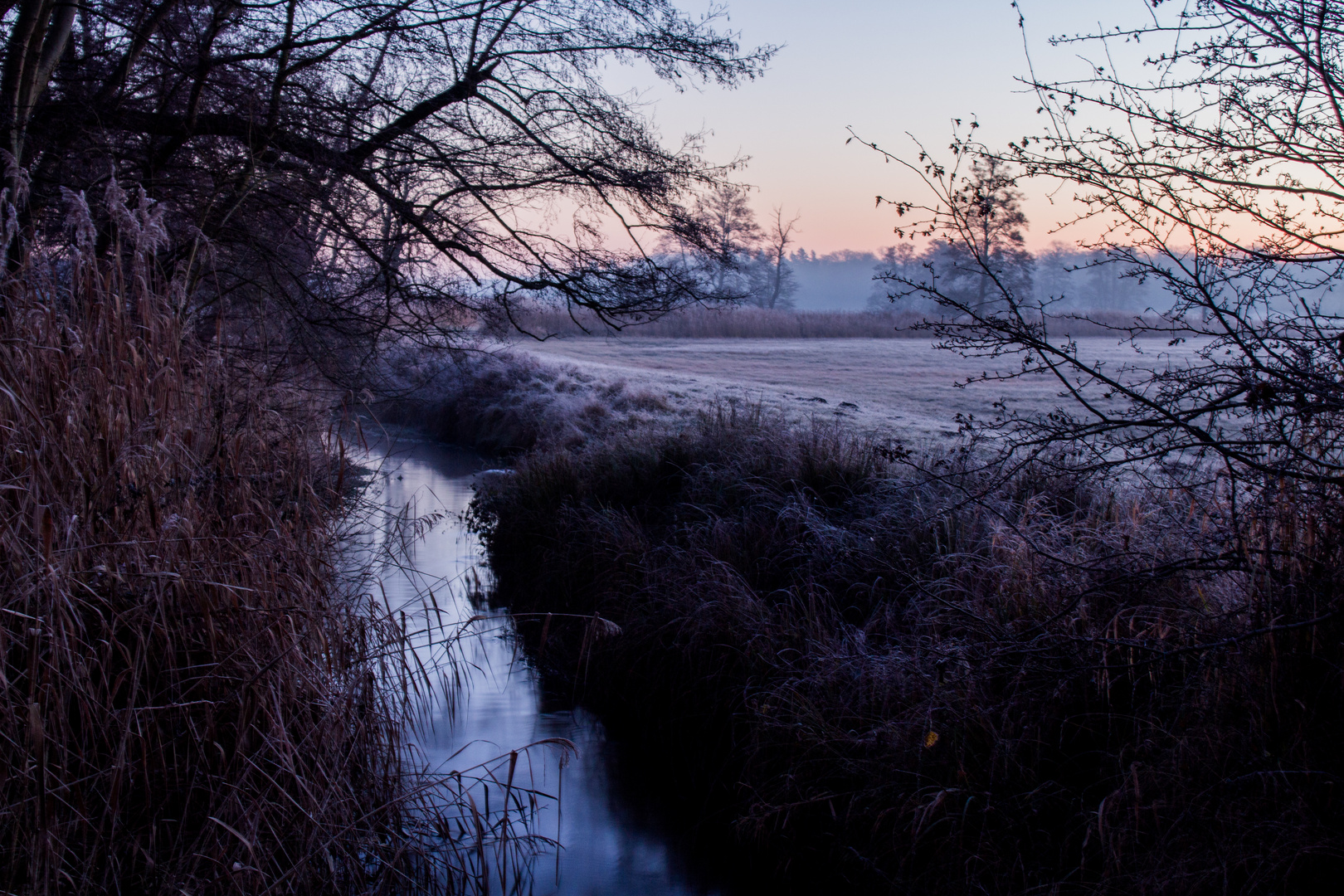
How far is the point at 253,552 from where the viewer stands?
12.1ft

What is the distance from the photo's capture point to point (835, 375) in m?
21.9

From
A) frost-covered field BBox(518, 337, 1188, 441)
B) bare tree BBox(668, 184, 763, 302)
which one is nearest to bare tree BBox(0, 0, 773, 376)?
bare tree BBox(668, 184, 763, 302)

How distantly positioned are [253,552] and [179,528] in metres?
0.35

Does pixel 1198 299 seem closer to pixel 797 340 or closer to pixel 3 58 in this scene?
pixel 3 58

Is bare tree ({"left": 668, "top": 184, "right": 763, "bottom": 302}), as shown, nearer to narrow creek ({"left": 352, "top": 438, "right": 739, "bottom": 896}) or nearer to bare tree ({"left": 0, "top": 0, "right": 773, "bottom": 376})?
bare tree ({"left": 0, "top": 0, "right": 773, "bottom": 376})

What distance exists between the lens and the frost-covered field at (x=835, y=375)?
47.7ft

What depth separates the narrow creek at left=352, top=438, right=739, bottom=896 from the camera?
4688 millimetres

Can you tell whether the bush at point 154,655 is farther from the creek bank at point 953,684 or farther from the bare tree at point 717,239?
the bare tree at point 717,239

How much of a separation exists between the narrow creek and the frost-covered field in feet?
13.3

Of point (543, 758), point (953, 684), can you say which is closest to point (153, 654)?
point (543, 758)

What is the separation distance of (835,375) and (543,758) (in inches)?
678

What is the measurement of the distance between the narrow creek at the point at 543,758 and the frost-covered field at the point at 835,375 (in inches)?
160

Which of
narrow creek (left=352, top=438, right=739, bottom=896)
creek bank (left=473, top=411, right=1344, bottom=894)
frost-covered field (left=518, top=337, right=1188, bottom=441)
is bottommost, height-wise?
narrow creek (left=352, top=438, right=739, bottom=896)

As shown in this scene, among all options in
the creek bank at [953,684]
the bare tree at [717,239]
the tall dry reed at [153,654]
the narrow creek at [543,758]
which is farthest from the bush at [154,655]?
the bare tree at [717,239]
